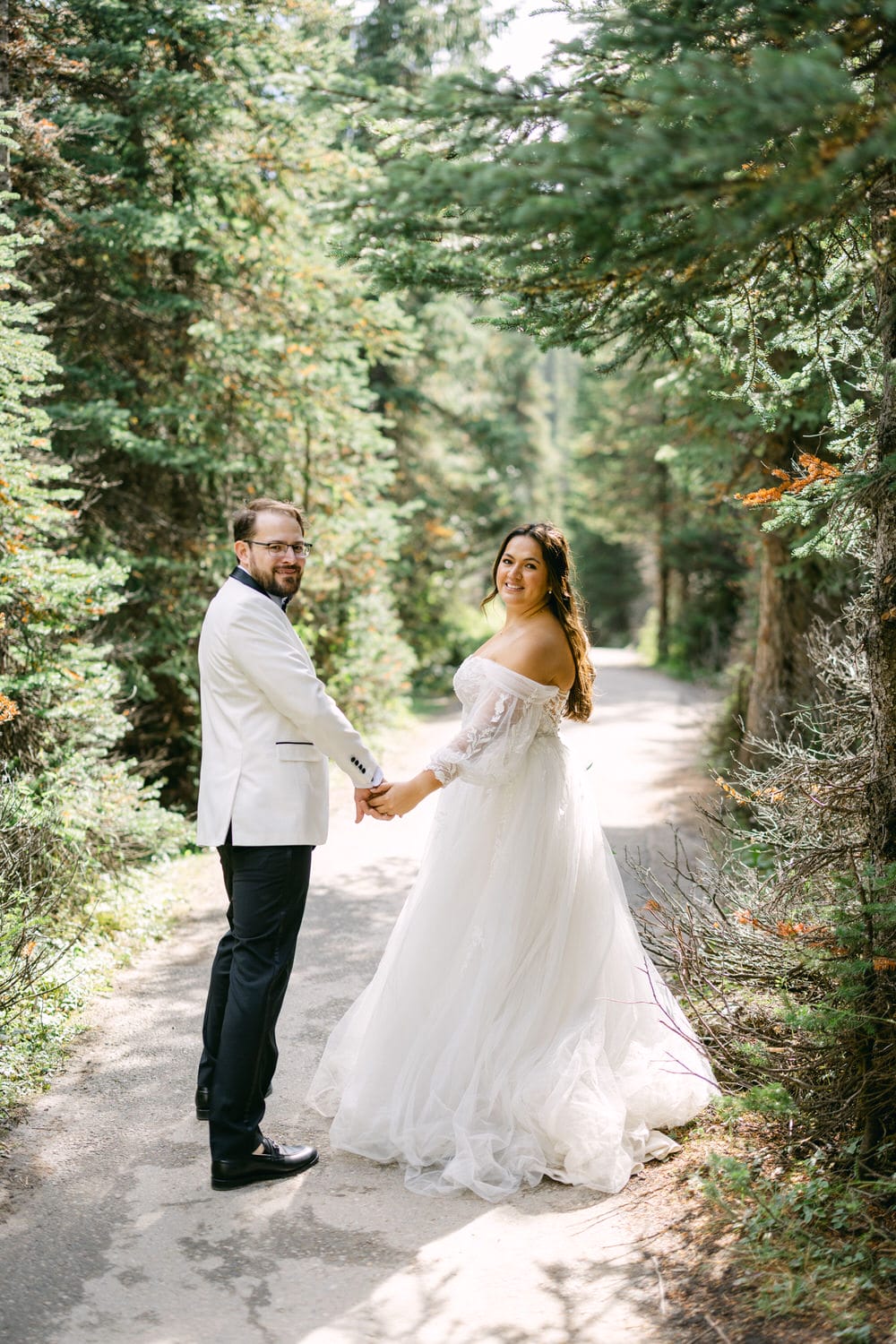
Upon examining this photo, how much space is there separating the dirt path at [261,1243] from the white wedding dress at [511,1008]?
0.54 ft

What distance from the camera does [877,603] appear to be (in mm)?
3828

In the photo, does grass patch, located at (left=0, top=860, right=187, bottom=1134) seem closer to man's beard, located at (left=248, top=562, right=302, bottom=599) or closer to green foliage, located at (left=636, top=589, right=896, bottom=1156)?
man's beard, located at (left=248, top=562, right=302, bottom=599)

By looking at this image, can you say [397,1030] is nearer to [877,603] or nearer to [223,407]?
[877,603]

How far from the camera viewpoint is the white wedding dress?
13.2ft

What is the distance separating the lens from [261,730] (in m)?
4.10

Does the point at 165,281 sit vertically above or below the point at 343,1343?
above

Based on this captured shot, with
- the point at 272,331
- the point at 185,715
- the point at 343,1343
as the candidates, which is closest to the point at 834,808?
the point at 343,1343

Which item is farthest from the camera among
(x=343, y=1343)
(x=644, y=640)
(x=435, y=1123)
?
(x=644, y=640)

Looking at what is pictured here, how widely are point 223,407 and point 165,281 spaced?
131 centimetres

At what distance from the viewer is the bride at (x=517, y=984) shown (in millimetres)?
4047

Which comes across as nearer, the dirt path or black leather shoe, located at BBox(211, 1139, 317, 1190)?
the dirt path

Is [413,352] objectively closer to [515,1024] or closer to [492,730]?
[492,730]

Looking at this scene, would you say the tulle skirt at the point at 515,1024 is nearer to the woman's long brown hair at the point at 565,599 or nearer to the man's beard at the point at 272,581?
the woman's long brown hair at the point at 565,599

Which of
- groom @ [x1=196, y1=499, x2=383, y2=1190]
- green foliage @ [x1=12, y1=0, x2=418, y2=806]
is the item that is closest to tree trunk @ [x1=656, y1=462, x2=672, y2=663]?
green foliage @ [x1=12, y1=0, x2=418, y2=806]
